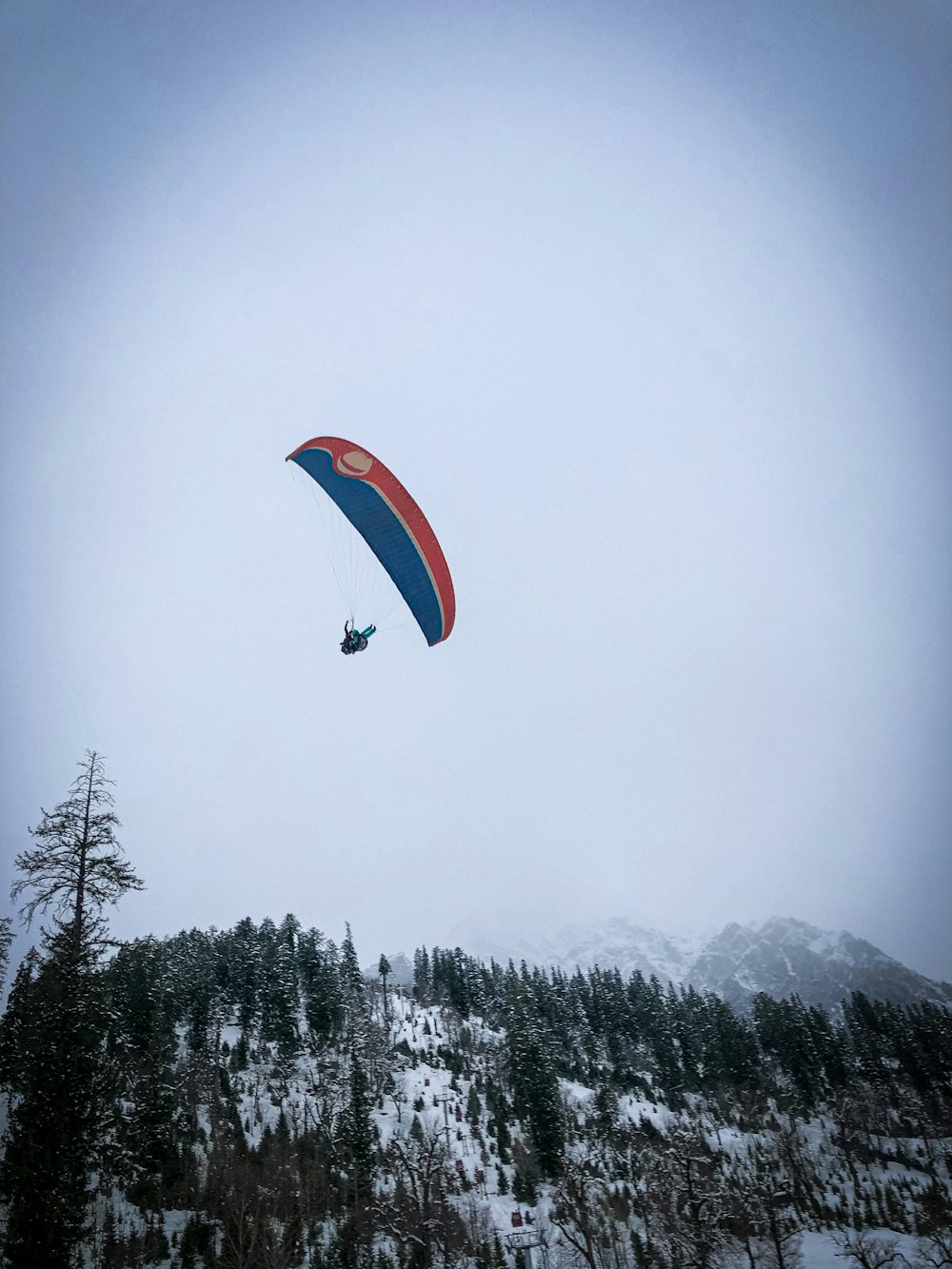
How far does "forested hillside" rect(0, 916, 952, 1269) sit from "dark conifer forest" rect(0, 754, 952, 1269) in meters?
0.16

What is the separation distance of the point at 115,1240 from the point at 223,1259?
12.3ft

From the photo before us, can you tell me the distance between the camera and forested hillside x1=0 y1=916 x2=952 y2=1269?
15.9 m

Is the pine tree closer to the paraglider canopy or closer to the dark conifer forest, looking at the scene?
the dark conifer forest

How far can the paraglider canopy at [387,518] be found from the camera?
25.3m

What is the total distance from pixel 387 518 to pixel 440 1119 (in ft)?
140

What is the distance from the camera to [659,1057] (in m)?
63.9

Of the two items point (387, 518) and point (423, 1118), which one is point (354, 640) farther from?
point (423, 1118)

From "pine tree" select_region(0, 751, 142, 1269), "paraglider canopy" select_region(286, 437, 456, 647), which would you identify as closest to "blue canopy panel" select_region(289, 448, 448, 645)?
"paraglider canopy" select_region(286, 437, 456, 647)

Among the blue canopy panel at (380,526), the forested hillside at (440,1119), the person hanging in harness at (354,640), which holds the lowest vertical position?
the forested hillside at (440,1119)

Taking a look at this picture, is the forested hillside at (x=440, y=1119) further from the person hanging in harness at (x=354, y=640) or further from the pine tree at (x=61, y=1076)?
the person hanging in harness at (x=354, y=640)

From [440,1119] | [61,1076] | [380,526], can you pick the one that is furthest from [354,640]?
[440,1119]

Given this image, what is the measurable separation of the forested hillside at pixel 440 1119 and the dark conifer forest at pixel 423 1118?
0.51ft

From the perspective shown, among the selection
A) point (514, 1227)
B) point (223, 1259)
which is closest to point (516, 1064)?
point (514, 1227)

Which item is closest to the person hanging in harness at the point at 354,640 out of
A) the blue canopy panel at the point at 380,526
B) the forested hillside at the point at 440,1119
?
the blue canopy panel at the point at 380,526
